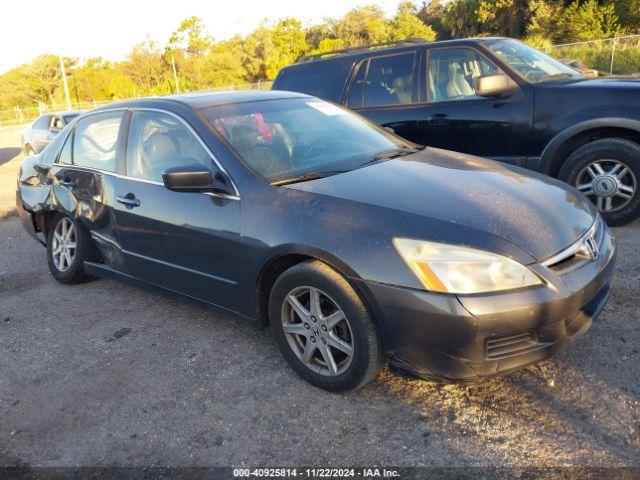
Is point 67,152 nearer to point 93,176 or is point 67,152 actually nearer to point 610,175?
point 93,176

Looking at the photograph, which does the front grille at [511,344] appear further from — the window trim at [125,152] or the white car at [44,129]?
the white car at [44,129]

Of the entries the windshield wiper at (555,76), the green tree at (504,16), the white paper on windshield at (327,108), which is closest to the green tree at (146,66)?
the green tree at (504,16)

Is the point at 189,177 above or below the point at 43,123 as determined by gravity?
above

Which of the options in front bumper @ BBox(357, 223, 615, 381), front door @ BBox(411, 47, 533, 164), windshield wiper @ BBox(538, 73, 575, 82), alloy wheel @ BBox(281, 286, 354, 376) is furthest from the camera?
windshield wiper @ BBox(538, 73, 575, 82)

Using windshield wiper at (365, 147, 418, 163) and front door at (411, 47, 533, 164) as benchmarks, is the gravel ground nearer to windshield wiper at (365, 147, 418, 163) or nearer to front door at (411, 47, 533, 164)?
windshield wiper at (365, 147, 418, 163)

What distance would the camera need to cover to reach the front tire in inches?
174

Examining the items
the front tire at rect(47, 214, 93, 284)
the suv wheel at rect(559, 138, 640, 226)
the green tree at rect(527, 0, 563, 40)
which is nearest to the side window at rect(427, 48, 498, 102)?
the suv wheel at rect(559, 138, 640, 226)

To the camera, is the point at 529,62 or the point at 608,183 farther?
the point at 529,62

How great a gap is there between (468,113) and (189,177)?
3.37 m

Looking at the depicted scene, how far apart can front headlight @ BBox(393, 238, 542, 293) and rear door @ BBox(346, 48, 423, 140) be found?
11.8 ft

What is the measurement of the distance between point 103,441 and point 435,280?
1.77 meters

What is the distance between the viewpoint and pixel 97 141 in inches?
171

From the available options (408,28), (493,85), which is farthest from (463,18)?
(493,85)

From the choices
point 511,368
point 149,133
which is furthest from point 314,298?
point 149,133
